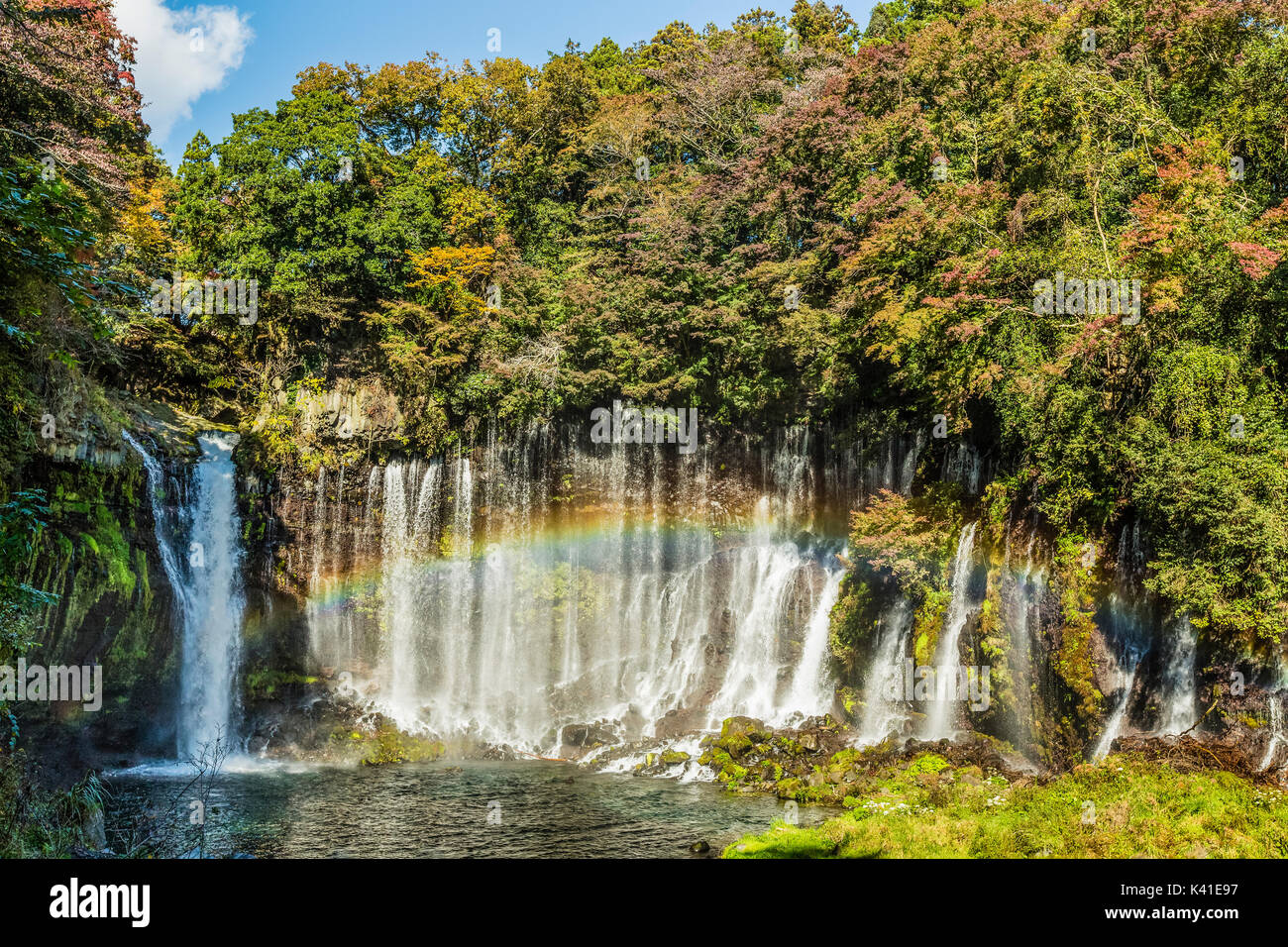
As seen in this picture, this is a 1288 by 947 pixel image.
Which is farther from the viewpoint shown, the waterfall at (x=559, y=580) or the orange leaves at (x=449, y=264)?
the orange leaves at (x=449, y=264)

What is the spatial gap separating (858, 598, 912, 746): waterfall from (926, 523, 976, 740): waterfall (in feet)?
2.79

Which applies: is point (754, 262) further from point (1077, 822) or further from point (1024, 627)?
point (1077, 822)

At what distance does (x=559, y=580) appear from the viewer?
2581cm

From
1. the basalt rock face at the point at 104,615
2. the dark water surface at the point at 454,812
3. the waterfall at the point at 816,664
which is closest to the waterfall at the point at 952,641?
the waterfall at the point at 816,664

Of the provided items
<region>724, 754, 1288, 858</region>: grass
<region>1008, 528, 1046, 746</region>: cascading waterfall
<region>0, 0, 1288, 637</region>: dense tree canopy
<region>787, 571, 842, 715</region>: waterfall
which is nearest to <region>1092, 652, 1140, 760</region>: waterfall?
<region>724, 754, 1288, 858</region>: grass

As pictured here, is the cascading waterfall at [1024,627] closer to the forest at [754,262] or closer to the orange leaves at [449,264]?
the forest at [754,262]

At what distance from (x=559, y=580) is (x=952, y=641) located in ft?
38.6

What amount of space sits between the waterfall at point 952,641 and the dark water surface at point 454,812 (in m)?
4.50

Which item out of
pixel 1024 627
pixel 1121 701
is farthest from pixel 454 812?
pixel 1121 701

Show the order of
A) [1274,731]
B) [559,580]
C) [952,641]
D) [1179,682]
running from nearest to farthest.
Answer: [1274,731] < [1179,682] < [952,641] < [559,580]

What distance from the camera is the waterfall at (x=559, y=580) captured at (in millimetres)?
24312

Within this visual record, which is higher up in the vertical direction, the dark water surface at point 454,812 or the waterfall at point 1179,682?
the waterfall at point 1179,682

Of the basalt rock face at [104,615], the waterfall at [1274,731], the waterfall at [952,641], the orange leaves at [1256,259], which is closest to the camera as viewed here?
the waterfall at [1274,731]

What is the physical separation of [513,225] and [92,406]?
16.5 meters
